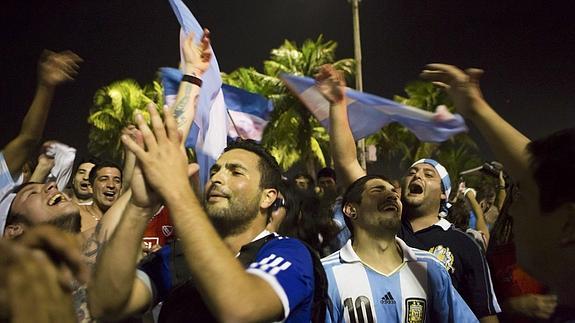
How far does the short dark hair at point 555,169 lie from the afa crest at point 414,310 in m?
1.88

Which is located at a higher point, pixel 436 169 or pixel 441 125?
pixel 441 125

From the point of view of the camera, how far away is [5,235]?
3391mm

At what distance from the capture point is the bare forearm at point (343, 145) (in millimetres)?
4672

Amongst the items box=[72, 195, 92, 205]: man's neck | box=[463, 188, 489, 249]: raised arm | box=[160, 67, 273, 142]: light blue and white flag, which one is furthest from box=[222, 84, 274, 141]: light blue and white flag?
box=[463, 188, 489, 249]: raised arm

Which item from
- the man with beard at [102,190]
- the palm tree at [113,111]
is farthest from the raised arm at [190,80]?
the palm tree at [113,111]

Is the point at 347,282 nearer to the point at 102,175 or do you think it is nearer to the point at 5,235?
the point at 5,235

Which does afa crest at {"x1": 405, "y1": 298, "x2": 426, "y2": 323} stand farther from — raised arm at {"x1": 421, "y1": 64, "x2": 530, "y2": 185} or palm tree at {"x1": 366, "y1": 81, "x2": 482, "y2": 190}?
palm tree at {"x1": 366, "y1": 81, "x2": 482, "y2": 190}

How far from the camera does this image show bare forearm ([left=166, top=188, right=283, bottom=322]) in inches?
81.6

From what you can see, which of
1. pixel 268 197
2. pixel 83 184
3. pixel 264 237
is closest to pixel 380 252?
pixel 268 197

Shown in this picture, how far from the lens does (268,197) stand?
3236 millimetres

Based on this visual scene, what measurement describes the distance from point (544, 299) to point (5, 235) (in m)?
3.24

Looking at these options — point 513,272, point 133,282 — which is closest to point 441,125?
point 513,272

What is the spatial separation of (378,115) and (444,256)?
132cm

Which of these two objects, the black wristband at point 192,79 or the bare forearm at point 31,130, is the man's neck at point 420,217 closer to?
the black wristband at point 192,79
